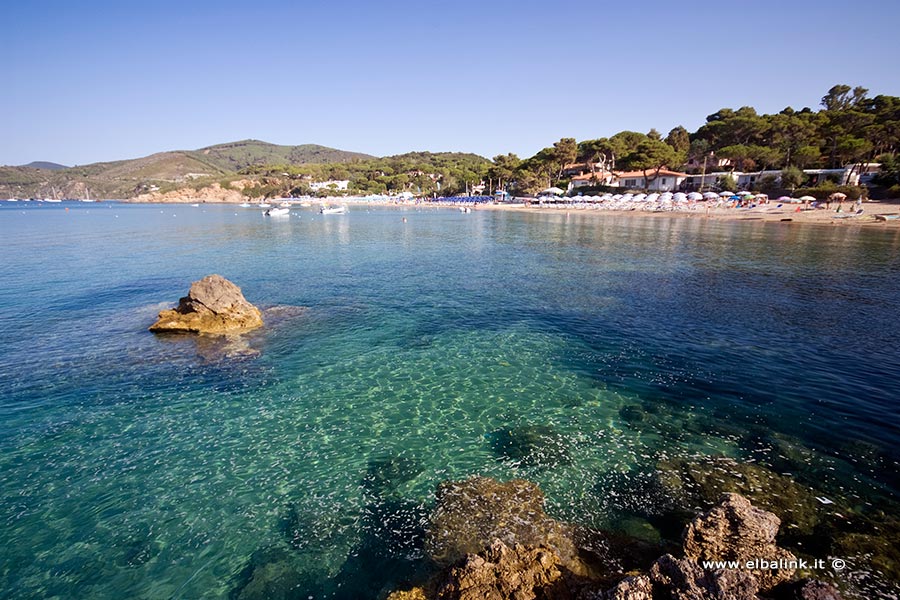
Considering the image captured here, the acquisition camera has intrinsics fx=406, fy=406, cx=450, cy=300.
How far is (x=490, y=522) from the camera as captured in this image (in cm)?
669

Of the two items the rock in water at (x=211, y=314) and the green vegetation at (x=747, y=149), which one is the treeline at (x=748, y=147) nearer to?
the green vegetation at (x=747, y=149)

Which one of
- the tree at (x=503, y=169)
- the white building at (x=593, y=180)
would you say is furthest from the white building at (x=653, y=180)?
the tree at (x=503, y=169)

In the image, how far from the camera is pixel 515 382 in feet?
39.0

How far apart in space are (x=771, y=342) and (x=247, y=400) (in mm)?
17281

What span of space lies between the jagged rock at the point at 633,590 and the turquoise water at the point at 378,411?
2539 mm

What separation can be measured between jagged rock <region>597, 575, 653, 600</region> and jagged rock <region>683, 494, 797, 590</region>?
52.4 inches

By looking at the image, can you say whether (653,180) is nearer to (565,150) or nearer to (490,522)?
(565,150)

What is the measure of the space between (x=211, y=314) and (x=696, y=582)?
57.2 feet

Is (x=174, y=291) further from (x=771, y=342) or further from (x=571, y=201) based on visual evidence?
(x=571, y=201)

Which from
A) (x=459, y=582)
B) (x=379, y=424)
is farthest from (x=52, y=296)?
(x=459, y=582)

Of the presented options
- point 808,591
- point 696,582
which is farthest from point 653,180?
point 696,582

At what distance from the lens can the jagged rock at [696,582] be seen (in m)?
4.03

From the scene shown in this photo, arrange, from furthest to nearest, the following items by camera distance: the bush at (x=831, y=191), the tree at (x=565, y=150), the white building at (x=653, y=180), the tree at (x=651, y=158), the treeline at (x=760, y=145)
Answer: the tree at (x=565, y=150)
the white building at (x=653, y=180)
the tree at (x=651, y=158)
the treeline at (x=760, y=145)
the bush at (x=831, y=191)

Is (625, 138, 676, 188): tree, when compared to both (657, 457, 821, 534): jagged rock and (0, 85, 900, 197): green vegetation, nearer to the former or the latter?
(0, 85, 900, 197): green vegetation
